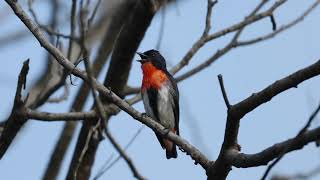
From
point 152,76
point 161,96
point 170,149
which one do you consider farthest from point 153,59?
point 170,149

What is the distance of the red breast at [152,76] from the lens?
21.6 ft

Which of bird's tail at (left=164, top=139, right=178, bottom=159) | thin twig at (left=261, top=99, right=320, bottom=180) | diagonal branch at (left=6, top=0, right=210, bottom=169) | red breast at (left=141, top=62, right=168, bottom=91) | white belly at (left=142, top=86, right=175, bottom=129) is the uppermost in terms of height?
red breast at (left=141, top=62, right=168, bottom=91)

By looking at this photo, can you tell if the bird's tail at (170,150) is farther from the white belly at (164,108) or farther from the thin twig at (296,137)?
the thin twig at (296,137)

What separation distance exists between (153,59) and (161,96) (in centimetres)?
54

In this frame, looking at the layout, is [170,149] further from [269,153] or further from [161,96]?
[269,153]

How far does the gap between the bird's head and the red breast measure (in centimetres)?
4

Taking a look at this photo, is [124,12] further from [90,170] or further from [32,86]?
[90,170]

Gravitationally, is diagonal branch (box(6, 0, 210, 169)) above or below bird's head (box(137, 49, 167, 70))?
below

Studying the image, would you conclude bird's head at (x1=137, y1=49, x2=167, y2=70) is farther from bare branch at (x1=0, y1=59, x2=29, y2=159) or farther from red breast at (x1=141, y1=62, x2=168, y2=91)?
bare branch at (x1=0, y1=59, x2=29, y2=159)

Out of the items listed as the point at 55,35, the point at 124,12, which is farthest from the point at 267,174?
the point at 124,12

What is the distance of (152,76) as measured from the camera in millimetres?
6766

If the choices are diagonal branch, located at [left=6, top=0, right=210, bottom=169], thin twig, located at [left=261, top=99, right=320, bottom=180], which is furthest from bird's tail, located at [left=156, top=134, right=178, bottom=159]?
thin twig, located at [left=261, top=99, right=320, bottom=180]

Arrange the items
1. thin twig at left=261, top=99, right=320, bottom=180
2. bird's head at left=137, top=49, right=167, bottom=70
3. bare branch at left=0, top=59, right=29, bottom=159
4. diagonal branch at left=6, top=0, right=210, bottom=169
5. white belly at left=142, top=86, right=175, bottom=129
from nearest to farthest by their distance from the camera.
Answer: thin twig at left=261, top=99, right=320, bottom=180 → diagonal branch at left=6, top=0, right=210, bottom=169 → bare branch at left=0, top=59, right=29, bottom=159 → white belly at left=142, top=86, right=175, bottom=129 → bird's head at left=137, top=49, right=167, bottom=70

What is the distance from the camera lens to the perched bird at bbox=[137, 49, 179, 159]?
6551 millimetres
